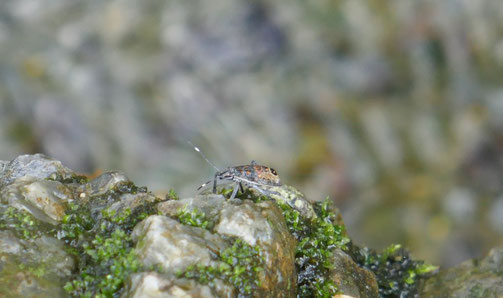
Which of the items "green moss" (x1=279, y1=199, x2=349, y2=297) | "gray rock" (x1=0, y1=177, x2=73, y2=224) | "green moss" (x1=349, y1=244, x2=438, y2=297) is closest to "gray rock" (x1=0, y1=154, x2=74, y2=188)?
"gray rock" (x1=0, y1=177, x2=73, y2=224)

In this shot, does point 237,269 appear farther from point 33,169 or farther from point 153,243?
point 33,169

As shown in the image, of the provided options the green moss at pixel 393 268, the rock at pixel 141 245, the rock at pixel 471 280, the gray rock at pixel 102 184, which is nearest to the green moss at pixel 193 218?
the rock at pixel 141 245

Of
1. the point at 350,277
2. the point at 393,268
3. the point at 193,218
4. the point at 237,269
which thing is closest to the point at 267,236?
the point at 237,269

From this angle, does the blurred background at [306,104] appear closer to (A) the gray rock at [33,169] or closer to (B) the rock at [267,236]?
(A) the gray rock at [33,169]

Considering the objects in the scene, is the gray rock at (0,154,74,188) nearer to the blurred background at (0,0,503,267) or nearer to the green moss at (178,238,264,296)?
the green moss at (178,238,264,296)

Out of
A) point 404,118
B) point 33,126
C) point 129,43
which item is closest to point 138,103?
point 129,43

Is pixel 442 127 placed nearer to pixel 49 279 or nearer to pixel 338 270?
pixel 338 270
